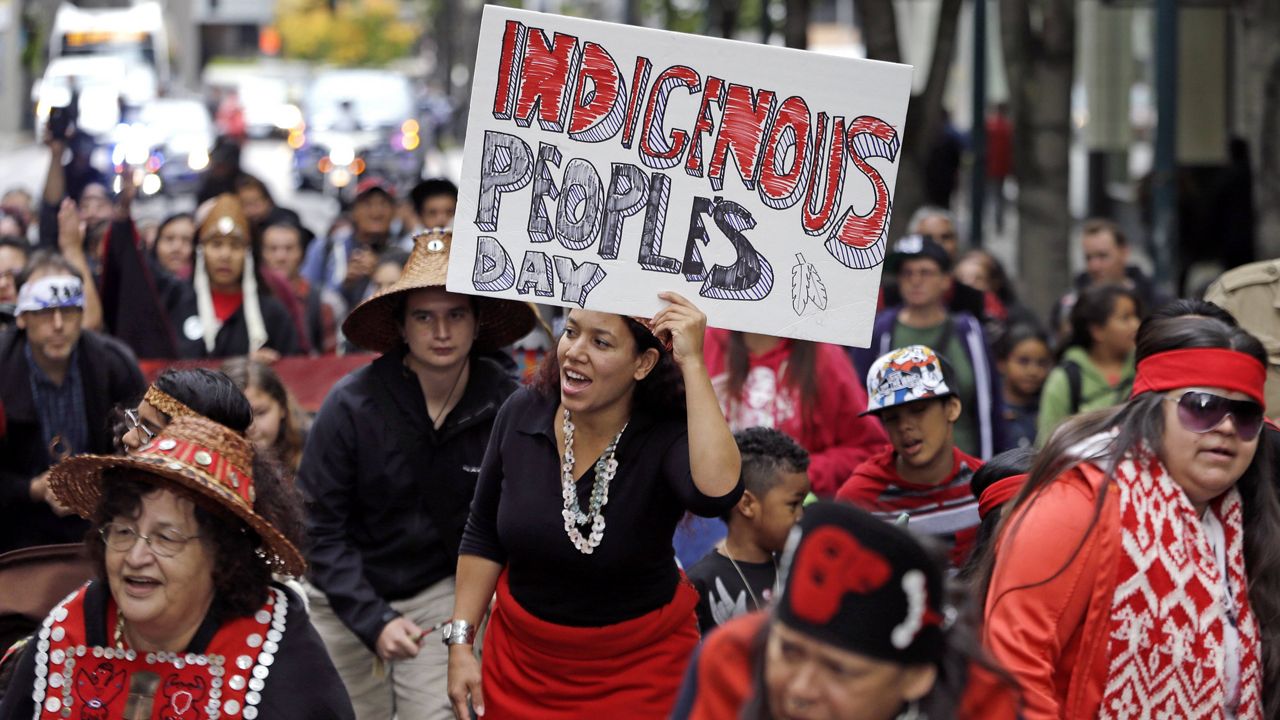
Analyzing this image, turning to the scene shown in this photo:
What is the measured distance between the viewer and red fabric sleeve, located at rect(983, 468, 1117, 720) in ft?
12.7

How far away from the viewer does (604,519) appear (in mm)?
4715

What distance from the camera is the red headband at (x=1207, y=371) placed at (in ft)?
13.5

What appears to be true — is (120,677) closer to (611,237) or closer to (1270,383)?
(611,237)

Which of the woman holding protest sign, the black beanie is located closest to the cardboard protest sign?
the woman holding protest sign

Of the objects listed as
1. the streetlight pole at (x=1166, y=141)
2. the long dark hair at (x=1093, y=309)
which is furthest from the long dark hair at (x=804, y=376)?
the streetlight pole at (x=1166, y=141)

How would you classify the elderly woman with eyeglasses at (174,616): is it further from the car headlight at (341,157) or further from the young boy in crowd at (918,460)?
the car headlight at (341,157)

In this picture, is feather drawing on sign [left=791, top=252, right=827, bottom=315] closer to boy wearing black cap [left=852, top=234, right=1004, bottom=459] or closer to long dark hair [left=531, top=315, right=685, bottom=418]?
long dark hair [left=531, top=315, right=685, bottom=418]

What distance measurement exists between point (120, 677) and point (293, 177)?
36695 mm

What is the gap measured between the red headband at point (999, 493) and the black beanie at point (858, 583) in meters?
1.80

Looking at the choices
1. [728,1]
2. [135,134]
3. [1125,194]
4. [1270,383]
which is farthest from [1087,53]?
[1270,383]

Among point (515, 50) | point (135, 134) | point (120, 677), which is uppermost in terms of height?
point (135, 134)

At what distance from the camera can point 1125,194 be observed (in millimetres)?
26250

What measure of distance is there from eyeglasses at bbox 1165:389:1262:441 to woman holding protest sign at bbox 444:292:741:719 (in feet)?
3.60

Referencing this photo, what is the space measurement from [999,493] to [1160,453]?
68 cm
